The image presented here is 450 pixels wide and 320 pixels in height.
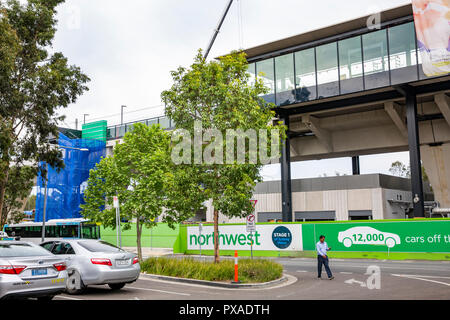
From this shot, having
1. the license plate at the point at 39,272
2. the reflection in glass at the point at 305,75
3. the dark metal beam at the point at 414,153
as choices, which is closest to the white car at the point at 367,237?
the dark metal beam at the point at 414,153

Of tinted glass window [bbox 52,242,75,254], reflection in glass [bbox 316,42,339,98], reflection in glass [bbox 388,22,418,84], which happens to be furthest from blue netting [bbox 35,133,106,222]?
tinted glass window [bbox 52,242,75,254]

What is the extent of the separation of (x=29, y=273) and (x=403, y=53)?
27.4 m

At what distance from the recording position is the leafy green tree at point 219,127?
53.1 ft

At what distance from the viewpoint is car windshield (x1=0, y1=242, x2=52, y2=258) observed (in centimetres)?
980

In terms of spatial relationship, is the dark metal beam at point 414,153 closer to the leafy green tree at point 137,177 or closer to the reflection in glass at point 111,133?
the leafy green tree at point 137,177

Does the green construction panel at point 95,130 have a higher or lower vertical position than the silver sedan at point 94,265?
higher

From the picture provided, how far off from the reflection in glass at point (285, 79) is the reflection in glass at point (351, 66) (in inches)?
159

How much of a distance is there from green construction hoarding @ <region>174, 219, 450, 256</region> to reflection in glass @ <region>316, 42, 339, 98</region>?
11.0m

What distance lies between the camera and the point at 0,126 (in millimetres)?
19375

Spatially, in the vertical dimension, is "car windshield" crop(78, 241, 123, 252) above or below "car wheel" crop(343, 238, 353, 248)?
above

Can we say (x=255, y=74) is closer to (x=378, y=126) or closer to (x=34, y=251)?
(x=378, y=126)

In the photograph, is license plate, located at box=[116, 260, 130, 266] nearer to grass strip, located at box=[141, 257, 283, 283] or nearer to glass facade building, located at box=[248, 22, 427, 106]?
grass strip, located at box=[141, 257, 283, 283]
